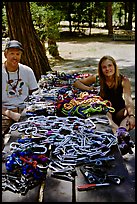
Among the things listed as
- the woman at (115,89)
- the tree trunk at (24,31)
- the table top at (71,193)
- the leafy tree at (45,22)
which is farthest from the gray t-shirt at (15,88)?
the leafy tree at (45,22)

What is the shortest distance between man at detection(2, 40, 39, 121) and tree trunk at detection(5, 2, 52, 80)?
8.02ft

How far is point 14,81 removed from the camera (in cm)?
432

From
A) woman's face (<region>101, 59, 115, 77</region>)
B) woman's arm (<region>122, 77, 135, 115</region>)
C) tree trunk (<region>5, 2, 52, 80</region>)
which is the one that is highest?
tree trunk (<region>5, 2, 52, 80</region>)

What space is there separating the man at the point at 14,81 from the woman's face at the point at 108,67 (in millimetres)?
898

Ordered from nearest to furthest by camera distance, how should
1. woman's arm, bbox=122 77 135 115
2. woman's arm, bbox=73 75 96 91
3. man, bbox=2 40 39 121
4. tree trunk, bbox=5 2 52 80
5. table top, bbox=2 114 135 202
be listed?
1. table top, bbox=2 114 135 202
2. woman's arm, bbox=122 77 135 115
3. man, bbox=2 40 39 121
4. woman's arm, bbox=73 75 96 91
5. tree trunk, bbox=5 2 52 80

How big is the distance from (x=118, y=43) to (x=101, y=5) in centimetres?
498

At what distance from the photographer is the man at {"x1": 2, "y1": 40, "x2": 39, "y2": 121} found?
421cm

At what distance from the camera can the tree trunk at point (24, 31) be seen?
6.83 metres

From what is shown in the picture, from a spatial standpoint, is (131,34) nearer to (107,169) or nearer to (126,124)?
(126,124)

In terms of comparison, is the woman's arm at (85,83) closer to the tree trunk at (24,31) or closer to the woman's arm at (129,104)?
the woman's arm at (129,104)

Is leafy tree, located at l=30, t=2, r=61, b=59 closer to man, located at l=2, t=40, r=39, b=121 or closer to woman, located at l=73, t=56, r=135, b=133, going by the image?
man, located at l=2, t=40, r=39, b=121

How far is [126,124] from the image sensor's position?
393cm

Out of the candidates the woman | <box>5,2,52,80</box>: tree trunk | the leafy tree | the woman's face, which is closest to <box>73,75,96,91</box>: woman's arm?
the woman

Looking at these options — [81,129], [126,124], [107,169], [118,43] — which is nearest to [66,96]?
[126,124]
